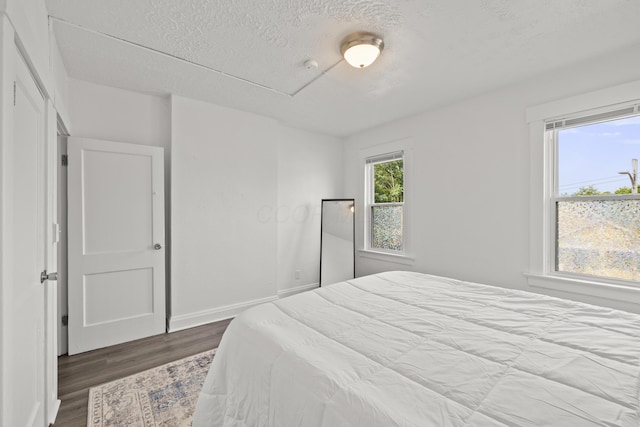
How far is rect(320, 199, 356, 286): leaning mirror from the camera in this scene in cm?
421

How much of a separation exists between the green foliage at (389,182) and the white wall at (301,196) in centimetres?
72

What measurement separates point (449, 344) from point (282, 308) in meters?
0.92

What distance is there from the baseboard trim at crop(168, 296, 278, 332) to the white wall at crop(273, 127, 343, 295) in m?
0.74

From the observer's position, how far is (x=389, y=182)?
4.12 m

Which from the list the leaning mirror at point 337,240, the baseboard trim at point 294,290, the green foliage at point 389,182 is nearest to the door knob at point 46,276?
the baseboard trim at point 294,290

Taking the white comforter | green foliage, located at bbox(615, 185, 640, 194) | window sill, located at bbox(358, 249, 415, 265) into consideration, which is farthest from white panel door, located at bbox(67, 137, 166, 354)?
green foliage, located at bbox(615, 185, 640, 194)

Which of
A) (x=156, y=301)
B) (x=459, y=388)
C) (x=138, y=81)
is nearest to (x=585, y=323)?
(x=459, y=388)

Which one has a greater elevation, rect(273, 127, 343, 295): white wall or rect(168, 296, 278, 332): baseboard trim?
rect(273, 127, 343, 295): white wall

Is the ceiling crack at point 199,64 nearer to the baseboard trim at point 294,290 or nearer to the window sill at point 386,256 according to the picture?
the window sill at point 386,256

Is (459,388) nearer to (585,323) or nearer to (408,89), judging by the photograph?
(585,323)

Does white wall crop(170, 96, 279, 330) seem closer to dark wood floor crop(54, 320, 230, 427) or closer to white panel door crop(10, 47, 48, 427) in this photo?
dark wood floor crop(54, 320, 230, 427)

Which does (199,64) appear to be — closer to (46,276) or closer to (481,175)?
(46,276)

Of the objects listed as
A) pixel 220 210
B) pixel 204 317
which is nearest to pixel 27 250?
pixel 220 210

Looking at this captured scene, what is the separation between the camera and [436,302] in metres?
1.75
